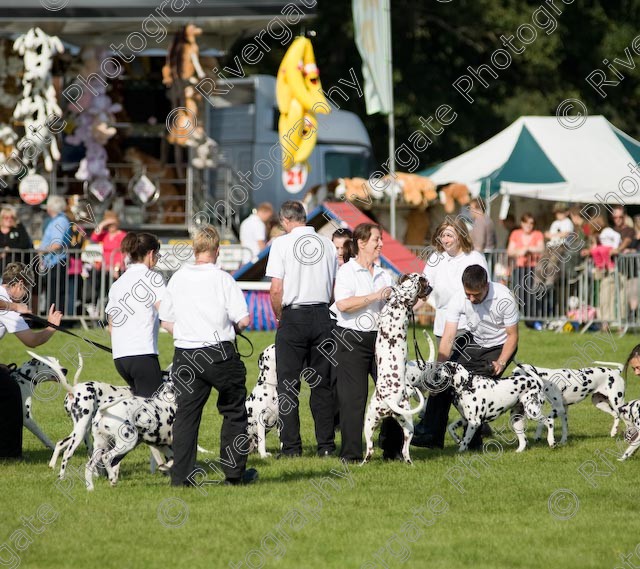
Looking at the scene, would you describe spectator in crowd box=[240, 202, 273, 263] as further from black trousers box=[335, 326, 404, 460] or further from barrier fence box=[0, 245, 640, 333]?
black trousers box=[335, 326, 404, 460]

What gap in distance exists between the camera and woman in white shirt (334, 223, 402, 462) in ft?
30.2

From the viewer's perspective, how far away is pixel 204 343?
8117 millimetres

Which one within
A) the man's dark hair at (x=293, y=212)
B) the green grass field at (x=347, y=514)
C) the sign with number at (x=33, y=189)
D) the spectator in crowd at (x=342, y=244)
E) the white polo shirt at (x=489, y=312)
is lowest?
the green grass field at (x=347, y=514)

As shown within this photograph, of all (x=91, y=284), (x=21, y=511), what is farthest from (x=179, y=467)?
(x=91, y=284)

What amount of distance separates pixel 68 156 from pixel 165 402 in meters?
15.4

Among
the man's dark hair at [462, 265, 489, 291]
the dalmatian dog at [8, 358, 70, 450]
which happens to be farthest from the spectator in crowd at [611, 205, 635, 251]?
the dalmatian dog at [8, 358, 70, 450]

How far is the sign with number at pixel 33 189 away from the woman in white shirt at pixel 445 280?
40.9 feet

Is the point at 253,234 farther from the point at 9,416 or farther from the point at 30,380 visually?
the point at 9,416

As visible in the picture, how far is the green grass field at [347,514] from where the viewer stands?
6.64 m

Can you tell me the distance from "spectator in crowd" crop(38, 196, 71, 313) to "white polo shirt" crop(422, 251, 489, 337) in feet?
33.1

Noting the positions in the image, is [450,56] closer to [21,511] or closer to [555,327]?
[555,327]

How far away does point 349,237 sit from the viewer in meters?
10.9

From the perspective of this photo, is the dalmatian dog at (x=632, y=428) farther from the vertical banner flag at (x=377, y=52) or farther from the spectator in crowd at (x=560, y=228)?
the vertical banner flag at (x=377, y=52)

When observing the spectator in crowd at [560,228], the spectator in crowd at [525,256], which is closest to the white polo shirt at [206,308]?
the spectator in crowd at [525,256]
